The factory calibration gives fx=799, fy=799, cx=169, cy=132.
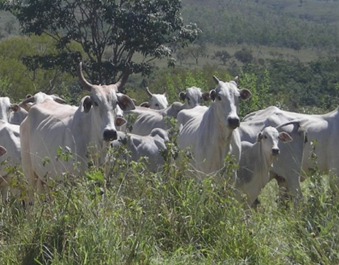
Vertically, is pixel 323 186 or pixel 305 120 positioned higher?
pixel 323 186

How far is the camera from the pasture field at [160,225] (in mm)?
5945

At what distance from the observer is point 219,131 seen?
9.09m

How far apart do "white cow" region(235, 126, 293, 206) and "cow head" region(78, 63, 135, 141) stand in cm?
169

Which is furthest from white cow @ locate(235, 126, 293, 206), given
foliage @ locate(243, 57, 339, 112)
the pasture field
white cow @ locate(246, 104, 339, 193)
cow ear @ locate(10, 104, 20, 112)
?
foliage @ locate(243, 57, 339, 112)

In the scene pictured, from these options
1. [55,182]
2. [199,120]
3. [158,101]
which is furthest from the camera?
[158,101]

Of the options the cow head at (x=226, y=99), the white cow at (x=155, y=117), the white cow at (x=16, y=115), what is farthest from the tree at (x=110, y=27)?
the cow head at (x=226, y=99)

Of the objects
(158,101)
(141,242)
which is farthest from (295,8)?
(141,242)

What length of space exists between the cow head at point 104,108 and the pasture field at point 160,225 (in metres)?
1.08

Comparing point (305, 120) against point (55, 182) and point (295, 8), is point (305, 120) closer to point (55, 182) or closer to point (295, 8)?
point (55, 182)

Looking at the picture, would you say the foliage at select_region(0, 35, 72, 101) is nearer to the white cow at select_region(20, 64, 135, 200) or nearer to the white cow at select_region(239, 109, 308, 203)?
the white cow at select_region(239, 109, 308, 203)

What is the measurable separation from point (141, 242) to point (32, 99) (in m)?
7.51

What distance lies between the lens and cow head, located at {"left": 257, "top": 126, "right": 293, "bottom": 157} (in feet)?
30.5

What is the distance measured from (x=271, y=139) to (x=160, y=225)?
3.24m

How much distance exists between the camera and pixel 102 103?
321 inches
